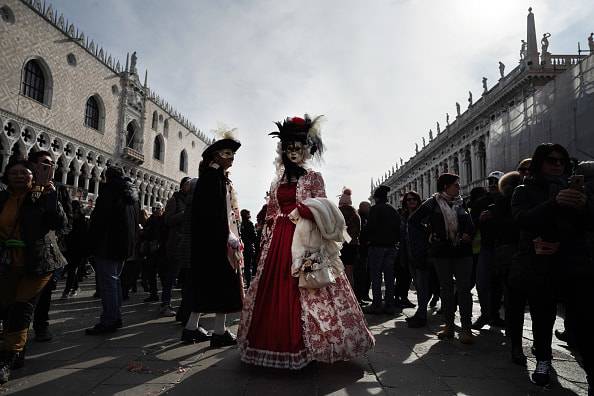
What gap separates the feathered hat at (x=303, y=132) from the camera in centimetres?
324

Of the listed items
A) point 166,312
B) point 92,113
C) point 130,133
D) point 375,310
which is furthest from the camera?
point 130,133

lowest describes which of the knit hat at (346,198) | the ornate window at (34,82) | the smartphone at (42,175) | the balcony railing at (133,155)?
the smartphone at (42,175)

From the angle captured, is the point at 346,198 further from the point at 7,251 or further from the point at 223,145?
the point at 7,251

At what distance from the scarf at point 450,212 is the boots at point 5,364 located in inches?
153

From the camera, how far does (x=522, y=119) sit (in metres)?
21.2

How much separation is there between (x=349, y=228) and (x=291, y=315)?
3509mm

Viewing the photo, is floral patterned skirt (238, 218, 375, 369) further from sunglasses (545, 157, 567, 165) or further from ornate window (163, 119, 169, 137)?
ornate window (163, 119, 169, 137)

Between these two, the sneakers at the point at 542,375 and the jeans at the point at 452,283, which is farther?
the jeans at the point at 452,283

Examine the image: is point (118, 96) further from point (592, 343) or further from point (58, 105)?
point (592, 343)

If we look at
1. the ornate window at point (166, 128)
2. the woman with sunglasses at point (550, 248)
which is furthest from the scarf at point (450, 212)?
the ornate window at point (166, 128)

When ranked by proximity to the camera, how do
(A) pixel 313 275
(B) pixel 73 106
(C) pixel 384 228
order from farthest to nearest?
(B) pixel 73 106, (C) pixel 384 228, (A) pixel 313 275

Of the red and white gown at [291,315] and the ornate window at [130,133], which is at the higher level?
the ornate window at [130,133]

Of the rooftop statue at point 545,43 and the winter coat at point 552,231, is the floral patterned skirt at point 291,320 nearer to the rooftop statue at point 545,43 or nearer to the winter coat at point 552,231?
the winter coat at point 552,231

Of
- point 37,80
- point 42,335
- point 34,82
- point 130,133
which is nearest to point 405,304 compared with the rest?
point 42,335
